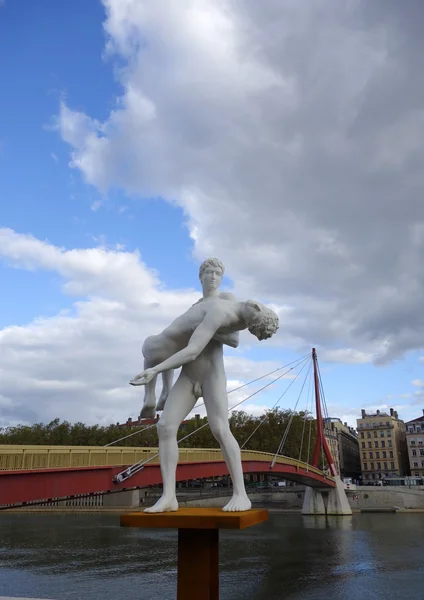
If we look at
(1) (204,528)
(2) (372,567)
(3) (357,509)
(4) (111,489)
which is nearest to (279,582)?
(2) (372,567)

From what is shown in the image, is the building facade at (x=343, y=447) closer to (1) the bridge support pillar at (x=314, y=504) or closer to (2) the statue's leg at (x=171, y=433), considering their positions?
(1) the bridge support pillar at (x=314, y=504)

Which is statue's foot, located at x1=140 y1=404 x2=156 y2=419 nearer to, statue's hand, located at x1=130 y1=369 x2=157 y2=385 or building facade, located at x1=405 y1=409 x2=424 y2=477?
statue's hand, located at x1=130 y1=369 x2=157 y2=385

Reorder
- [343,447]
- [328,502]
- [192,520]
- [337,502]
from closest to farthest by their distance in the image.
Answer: [192,520], [337,502], [328,502], [343,447]

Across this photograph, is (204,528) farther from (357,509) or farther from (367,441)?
(367,441)

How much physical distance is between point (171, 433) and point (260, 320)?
146 cm

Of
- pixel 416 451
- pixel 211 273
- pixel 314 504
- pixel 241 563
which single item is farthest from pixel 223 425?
pixel 416 451

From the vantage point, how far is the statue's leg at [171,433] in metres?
5.14

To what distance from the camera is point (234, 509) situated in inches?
195

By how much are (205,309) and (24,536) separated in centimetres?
2632

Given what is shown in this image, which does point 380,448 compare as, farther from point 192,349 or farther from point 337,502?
point 192,349

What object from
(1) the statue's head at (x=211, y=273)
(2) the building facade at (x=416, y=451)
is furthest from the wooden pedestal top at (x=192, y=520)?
(2) the building facade at (x=416, y=451)

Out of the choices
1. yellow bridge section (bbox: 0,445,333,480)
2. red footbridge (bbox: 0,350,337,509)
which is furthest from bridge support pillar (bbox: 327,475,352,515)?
yellow bridge section (bbox: 0,445,333,480)

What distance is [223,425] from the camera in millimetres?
5352

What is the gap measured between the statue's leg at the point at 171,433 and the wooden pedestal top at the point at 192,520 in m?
0.19
